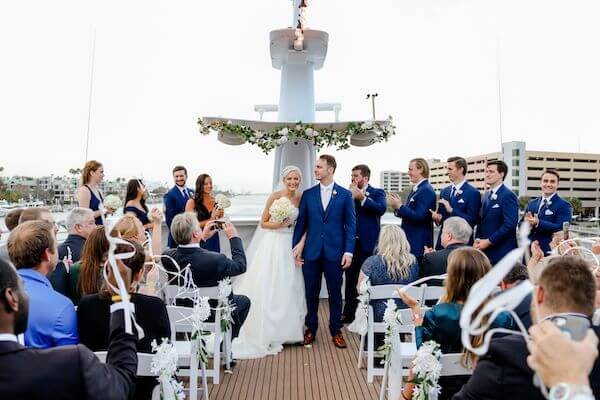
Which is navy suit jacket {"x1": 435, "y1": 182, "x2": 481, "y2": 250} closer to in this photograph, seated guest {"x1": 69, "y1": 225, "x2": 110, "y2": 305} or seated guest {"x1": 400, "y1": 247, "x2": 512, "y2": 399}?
seated guest {"x1": 400, "y1": 247, "x2": 512, "y2": 399}

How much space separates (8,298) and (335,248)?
4.14 meters

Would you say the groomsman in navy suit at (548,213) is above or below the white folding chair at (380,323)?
above

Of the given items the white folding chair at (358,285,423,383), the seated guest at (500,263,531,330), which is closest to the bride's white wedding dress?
the white folding chair at (358,285,423,383)

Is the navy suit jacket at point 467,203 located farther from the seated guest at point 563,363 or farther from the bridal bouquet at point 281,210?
the seated guest at point 563,363

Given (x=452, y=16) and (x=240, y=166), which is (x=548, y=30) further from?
(x=240, y=166)

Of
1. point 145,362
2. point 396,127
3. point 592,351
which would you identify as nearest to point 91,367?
point 145,362

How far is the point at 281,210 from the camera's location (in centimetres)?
529

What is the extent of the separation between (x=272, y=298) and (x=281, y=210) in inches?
38.0

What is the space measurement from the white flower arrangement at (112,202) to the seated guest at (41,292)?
3.34 m

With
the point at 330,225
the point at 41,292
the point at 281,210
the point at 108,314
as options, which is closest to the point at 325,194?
the point at 330,225

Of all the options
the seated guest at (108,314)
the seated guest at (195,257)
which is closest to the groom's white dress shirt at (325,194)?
the seated guest at (195,257)

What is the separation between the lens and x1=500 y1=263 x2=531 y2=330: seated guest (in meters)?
2.64

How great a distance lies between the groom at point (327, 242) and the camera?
17.3 ft

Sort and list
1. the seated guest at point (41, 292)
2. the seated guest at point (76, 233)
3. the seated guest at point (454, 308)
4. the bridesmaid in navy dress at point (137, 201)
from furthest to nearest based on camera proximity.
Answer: the bridesmaid in navy dress at point (137, 201)
the seated guest at point (76, 233)
the seated guest at point (454, 308)
the seated guest at point (41, 292)
